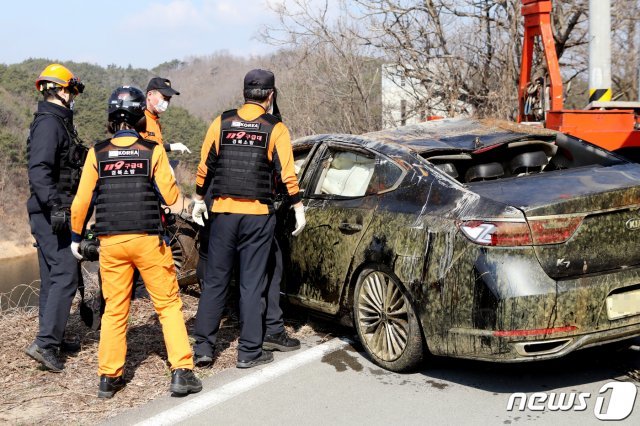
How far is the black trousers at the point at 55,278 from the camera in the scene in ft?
16.8

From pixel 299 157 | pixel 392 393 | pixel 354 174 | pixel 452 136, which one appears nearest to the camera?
pixel 392 393

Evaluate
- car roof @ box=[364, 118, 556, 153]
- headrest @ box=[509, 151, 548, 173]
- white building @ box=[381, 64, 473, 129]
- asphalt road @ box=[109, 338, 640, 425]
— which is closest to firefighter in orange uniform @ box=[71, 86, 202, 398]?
asphalt road @ box=[109, 338, 640, 425]

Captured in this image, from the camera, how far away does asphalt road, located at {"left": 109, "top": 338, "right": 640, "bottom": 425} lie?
4129mm

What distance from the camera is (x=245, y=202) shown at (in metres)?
5.01

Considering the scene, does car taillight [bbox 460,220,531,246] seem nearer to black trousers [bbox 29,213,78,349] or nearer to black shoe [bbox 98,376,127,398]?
black shoe [bbox 98,376,127,398]

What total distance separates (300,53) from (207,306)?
40.4ft

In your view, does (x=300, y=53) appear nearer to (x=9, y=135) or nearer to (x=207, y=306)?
(x=207, y=306)

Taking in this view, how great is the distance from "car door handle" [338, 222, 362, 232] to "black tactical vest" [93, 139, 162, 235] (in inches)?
52.1

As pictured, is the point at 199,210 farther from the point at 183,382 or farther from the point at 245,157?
the point at 183,382

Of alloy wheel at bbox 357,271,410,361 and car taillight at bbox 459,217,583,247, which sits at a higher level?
car taillight at bbox 459,217,583,247

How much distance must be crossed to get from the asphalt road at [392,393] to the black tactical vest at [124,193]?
3.62ft

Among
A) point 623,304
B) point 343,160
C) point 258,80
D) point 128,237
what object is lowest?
point 623,304

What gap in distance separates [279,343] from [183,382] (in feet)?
3.29

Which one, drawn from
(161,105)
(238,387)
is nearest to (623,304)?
(238,387)
